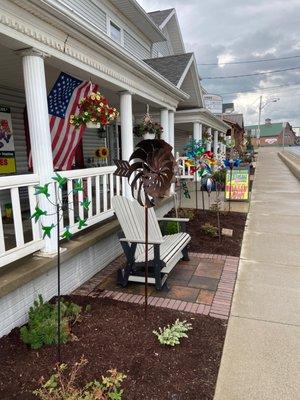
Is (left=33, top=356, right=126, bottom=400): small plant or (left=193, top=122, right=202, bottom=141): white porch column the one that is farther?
(left=193, top=122, right=202, bottom=141): white porch column

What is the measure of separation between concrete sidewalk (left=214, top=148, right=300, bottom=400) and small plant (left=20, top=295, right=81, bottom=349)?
1.40 metres

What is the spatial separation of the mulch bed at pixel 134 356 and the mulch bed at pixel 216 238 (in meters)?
2.20

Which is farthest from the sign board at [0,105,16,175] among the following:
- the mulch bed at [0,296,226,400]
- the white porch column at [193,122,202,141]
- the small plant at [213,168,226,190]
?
the small plant at [213,168,226,190]

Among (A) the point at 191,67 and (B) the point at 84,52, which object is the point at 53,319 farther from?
(A) the point at 191,67

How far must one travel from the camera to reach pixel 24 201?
271 inches

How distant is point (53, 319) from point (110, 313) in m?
0.62

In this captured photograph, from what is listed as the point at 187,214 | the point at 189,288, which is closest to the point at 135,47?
the point at 187,214

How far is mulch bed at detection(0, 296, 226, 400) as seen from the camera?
238cm

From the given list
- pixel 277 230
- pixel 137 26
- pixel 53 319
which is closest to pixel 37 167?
pixel 53 319

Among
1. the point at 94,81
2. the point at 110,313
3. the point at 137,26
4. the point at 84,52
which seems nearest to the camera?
the point at 110,313

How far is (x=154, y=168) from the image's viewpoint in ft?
10.5

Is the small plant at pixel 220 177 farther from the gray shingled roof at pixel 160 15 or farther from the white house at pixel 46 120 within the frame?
the gray shingled roof at pixel 160 15

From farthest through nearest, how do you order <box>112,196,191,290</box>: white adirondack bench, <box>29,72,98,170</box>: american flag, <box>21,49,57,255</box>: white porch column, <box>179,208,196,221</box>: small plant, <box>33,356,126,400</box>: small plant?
<box>179,208,196,221</box>: small plant < <box>29,72,98,170</box>: american flag < <box>112,196,191,290</box>: white adirondack bench < <box>21,49,57,255</box>: white porch column < <box>33,356,126,400</box>: small plant

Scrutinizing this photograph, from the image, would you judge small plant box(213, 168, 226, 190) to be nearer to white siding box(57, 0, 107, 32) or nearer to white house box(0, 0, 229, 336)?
white house box(0, 0, 229, 336)
